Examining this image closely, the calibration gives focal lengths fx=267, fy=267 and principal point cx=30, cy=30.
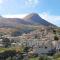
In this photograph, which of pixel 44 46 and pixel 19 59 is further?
pixel 44 46

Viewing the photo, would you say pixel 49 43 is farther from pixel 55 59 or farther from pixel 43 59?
pixel 43 59

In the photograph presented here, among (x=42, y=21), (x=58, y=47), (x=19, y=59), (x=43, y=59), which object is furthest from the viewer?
(x=42, y=21)

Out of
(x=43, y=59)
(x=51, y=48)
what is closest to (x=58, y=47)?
(x=51, y=48)

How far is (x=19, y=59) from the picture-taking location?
95.8 ft

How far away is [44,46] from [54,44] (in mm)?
2238

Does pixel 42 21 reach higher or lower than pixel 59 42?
higher

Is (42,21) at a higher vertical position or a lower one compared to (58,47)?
higher

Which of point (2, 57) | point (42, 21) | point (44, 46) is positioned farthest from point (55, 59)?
point (42, 21)

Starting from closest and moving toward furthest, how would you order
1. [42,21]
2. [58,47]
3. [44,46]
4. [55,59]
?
[55,59]
[58,47]
[44,46]
[42,21]

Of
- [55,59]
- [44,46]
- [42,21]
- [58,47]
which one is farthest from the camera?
[42,21]

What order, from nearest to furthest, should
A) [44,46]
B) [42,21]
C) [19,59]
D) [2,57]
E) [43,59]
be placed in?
[43,59]
[19,59]
[2,57]
[44,46]
[42,21]

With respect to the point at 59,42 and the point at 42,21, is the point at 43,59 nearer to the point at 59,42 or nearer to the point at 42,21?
the point at 59,42

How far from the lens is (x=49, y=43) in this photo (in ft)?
154

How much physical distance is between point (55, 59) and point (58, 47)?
16.4m
